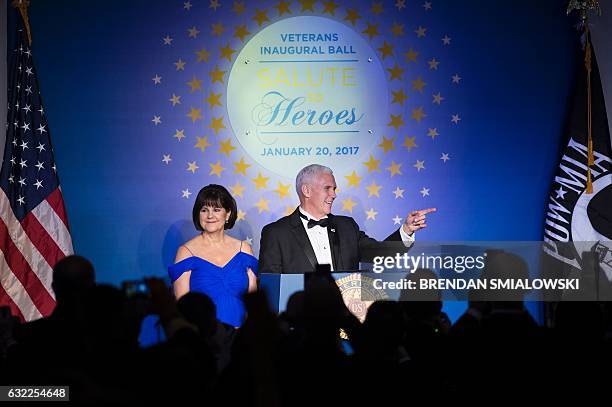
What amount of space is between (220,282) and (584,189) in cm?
284

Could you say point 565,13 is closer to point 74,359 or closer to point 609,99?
point 609,99

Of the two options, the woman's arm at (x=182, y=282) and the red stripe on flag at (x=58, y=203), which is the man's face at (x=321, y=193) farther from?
the red stripe on flag at (x=58, y=203)

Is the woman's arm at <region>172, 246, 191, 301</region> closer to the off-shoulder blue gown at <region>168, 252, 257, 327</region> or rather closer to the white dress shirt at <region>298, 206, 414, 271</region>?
the off-shoulder blue gown at <region>168, 252, 257, 327</region>

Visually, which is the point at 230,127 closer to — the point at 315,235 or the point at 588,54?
the point at 315,235

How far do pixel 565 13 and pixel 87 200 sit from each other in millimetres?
4026

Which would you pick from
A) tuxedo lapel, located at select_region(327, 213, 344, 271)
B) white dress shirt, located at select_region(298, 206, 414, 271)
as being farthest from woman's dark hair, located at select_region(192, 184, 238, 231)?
tuxedo lapel, located at select_region(327, 213, 344, 271)

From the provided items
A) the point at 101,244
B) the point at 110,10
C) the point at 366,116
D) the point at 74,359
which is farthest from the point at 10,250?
the point at 74,359

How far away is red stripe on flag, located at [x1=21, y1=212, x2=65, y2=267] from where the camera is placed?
5.85 meters

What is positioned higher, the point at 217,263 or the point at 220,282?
the point at 217,263

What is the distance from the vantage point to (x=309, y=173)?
5.68 meters

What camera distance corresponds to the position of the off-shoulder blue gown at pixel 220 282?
16.7ft

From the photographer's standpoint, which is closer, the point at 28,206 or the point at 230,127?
the point at 28,206

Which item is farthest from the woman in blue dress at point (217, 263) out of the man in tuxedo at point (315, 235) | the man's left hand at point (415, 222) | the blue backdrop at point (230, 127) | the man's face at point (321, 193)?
the man's left hand at point (415, 222)

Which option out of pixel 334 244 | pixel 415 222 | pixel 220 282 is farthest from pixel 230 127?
pixel 415 222
